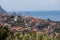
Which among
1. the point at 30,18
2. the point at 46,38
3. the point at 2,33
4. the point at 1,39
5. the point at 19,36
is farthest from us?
the point at 30,18

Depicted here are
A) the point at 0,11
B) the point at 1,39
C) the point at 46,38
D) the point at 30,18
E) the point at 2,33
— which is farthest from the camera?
the point at 0,11

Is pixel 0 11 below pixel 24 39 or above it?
below

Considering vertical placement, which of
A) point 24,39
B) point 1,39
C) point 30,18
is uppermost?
point 24,39

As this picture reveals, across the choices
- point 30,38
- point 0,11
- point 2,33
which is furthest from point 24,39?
point 0,11

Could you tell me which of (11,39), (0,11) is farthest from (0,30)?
(0,11)

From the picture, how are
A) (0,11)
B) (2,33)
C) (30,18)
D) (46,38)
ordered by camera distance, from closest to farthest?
1. (46,38)
2. (2,33)
3. (30,18)
4. (0,11)

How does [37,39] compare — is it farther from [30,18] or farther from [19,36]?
[30,18]

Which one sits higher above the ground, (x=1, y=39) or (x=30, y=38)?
(x=30, y=38)

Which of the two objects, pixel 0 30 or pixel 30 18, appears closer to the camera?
pixel 0 30

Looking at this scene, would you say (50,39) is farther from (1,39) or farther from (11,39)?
(1,39)
